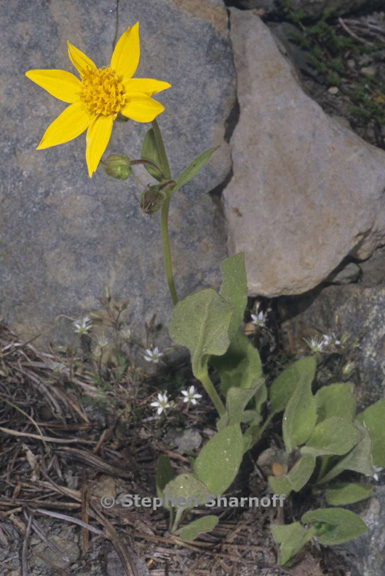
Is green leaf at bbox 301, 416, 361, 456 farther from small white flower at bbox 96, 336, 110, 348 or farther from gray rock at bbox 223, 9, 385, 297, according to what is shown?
small white flower at bbox 96, 336, 110, 348

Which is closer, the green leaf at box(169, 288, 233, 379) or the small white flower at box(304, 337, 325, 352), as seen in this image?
the green leaf at box(169, 288, 233, 379)

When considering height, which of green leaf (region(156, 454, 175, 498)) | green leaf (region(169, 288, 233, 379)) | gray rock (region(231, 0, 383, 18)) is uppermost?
gray rock (region(231, 0, 383, 18))

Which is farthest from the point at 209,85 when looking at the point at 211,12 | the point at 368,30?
the point at 368,30

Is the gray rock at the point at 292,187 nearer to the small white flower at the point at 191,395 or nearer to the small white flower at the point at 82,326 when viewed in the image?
the small white flower at the point at 191,395

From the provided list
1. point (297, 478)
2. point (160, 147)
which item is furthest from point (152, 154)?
point (297, 478)

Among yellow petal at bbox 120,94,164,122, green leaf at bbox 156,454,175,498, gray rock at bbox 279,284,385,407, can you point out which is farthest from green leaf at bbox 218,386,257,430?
yellow petal at bbox 120,94,164,122

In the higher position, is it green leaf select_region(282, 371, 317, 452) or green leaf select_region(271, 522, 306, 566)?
green leaf select_region(282, 371, 317, 452)

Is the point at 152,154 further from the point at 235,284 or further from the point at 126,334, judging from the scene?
the point at 126,334

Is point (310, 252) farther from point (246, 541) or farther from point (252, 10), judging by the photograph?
point (252, 10)
